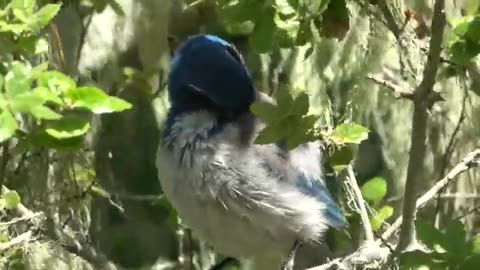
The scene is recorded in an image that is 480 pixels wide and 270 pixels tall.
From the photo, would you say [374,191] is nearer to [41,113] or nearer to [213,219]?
[213,219]

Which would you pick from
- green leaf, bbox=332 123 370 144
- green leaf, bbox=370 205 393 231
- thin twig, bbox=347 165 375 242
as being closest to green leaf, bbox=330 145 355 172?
green leaf, bbox=332 123 370 144

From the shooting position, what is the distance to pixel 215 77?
1.34 meters

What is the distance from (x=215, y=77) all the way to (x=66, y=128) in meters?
0.36

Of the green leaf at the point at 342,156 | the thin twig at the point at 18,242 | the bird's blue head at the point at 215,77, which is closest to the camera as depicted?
the green leaf at the point at 342,156

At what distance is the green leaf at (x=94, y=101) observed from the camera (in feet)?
3.35

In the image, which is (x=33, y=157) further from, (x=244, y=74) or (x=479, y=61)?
(x=479, y=61)

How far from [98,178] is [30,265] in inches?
7.3

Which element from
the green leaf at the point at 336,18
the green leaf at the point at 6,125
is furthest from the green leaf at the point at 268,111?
the green leaf at the point at 6,125

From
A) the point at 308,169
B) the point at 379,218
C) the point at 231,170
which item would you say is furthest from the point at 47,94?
the point at 379,218

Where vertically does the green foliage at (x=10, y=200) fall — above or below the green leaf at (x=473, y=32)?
below

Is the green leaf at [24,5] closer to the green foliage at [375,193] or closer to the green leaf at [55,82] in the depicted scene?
the green leaf at [55,82]

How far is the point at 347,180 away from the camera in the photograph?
137 cm

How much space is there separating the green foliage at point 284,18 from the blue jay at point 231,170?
34 centimetres

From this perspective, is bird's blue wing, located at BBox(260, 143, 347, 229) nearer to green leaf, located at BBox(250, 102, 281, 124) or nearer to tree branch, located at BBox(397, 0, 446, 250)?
tree branch, located at BBox(397, 0, 446, 250)
